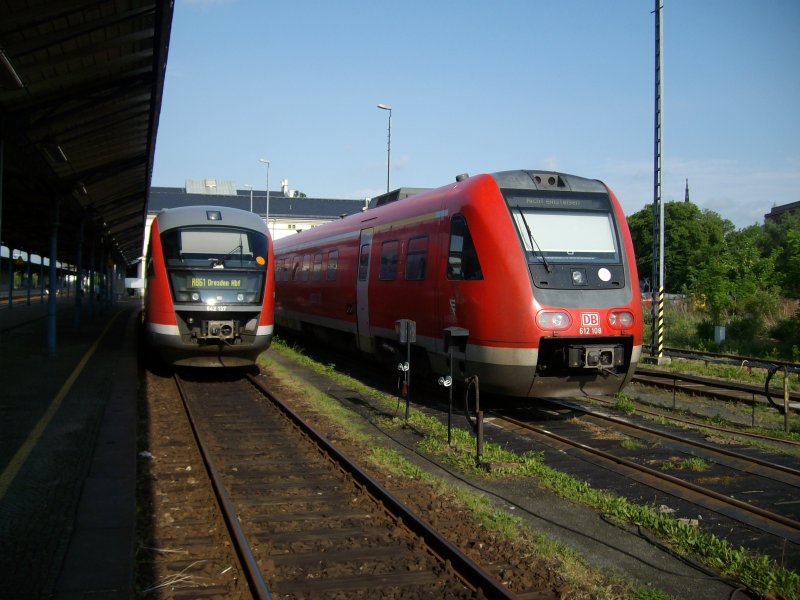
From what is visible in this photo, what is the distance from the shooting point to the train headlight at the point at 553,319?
9.09m

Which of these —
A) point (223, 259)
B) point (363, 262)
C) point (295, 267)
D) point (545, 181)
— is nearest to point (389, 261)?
point (363, 262)

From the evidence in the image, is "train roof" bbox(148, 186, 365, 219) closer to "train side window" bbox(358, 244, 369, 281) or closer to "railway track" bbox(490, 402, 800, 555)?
"train side window" bbox(358, 244, 369, 281)

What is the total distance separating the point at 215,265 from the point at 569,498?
7901 mm

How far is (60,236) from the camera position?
2978 cm

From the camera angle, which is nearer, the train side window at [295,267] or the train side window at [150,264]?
the train side window at [150,264]

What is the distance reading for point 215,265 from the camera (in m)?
12.6

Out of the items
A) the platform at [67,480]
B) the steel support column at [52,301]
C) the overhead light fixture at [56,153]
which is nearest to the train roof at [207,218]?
the overhead light fixture at [56,153]

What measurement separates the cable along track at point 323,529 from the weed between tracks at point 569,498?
0.64 meters

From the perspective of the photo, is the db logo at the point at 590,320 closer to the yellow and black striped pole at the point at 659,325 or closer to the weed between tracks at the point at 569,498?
the weed between tracks at the point at 569,498

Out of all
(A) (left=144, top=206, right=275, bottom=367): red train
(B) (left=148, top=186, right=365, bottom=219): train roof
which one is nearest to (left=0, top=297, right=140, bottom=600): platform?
(A) (left=144, top=206, right=275, bottom=367): red train

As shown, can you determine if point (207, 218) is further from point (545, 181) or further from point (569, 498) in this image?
point (569, 498)

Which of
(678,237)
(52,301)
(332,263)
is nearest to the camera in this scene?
(332,263)

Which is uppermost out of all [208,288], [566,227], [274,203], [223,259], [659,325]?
[274,203]

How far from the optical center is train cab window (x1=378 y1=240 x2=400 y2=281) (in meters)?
12.5
